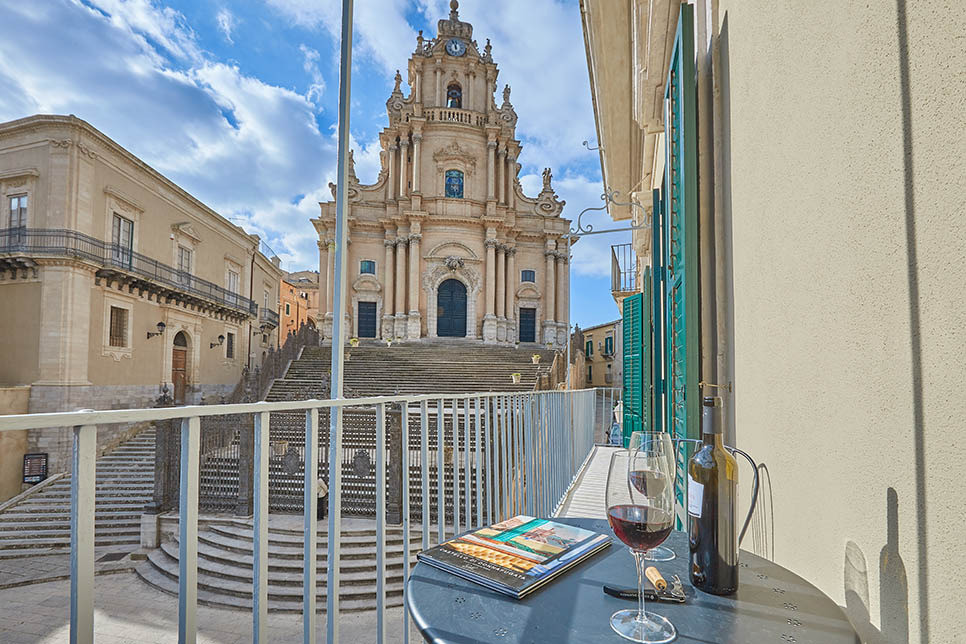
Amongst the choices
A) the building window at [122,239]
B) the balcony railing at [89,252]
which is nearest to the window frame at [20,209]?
the balcony railing at [89,252]

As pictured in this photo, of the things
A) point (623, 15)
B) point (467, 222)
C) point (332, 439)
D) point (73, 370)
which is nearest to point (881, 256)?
point (332, 439)

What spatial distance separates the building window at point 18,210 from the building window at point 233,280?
886 centimetres

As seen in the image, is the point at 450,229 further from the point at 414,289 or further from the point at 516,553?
the point at 516,553

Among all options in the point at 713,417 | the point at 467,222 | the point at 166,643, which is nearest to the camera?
the point at 713,417

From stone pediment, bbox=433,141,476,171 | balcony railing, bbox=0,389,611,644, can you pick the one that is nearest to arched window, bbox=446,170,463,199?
stone pediment, bbox=433,141,476,171

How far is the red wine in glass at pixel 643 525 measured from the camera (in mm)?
943

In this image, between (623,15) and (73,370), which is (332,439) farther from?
(73,370)

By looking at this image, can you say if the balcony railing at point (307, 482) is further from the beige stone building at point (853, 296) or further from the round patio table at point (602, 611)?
the beige stone building at point (853, 296)

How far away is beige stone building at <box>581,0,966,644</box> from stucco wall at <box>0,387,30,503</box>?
14688 mm

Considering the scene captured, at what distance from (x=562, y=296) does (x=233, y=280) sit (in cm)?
1669

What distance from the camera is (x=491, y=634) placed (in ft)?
2.82

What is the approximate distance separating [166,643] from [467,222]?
20780mm

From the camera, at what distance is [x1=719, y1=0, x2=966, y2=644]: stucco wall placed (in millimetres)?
615

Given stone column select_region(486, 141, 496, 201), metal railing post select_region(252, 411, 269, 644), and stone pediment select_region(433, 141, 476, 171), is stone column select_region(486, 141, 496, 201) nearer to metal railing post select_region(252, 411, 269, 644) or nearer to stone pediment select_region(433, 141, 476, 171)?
stone pediment select_region(433, 141, 476, 171)
